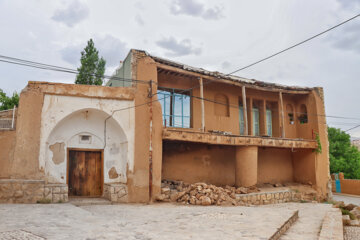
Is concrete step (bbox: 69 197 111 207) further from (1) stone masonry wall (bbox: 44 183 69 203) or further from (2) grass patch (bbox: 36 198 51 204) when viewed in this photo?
(2) grass patch (bbox: 36 198 51 204)

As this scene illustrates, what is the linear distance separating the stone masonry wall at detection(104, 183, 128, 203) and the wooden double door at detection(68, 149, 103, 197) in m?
0.91

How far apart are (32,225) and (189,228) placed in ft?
11.1

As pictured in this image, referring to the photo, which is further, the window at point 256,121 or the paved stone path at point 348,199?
the paved stone path at point 348,199

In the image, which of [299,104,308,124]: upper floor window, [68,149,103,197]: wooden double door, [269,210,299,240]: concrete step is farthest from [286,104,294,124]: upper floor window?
[68,149,103,197]: wooden double door

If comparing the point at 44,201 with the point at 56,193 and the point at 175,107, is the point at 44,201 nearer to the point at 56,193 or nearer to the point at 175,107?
the point at 56,193

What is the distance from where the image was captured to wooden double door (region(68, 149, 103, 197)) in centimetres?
1223

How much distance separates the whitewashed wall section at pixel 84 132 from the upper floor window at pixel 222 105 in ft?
19.2

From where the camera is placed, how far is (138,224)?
7.04 m

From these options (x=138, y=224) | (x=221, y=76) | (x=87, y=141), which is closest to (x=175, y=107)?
(x=221, y=76)

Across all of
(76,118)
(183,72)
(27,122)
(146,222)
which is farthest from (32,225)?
(183,72)

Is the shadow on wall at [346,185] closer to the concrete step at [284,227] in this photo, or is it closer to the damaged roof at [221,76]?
the damaged roof at [221,76]

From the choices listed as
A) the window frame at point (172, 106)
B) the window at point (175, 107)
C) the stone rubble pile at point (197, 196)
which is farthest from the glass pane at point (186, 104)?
the stone rubble pile at point (197, 196)

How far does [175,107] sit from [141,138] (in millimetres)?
3360

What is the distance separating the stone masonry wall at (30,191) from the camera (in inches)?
394
